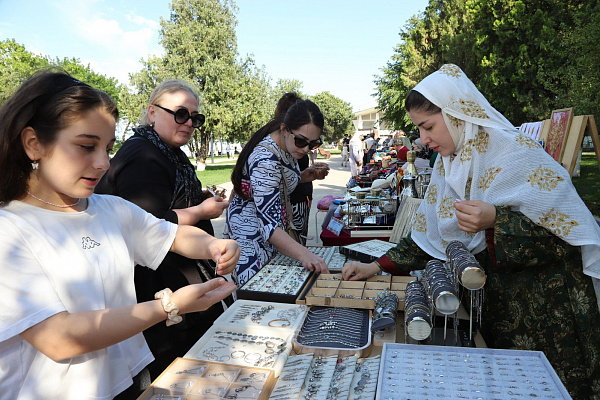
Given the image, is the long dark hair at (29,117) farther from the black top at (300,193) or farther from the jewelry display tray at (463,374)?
the black top at (300,193)

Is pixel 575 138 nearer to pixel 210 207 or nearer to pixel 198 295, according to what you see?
pixel 210 207

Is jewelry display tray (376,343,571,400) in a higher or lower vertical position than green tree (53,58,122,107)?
lower

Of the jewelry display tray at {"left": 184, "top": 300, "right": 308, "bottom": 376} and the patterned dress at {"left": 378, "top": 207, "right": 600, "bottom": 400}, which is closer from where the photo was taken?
the jewelry display tray at {"left": 184, "top": 300, "right": 308, "bottom": 376}

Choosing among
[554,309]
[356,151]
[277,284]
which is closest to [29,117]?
[277,284]

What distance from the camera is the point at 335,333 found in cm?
150

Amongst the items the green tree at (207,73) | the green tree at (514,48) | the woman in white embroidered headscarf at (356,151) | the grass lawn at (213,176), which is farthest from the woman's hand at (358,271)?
the green tree at (207,73)

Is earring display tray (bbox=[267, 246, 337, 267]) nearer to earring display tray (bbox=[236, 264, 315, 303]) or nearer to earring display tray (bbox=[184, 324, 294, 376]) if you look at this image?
earring display tray (bbox=[236, 264, 315, 303])

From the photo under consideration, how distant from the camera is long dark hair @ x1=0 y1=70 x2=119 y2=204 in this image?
3.71 ft

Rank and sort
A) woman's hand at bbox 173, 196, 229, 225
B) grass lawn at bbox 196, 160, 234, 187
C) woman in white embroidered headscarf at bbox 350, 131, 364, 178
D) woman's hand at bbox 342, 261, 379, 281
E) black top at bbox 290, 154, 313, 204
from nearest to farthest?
woman's hand at bbox 342, 261, 379, 281 < woman's hand at bbox 173, 196, 229, 225 < black top at bbox 290, 154, 313, 204 < woman in white embroidered headscarf at bbox 350, 131, 364, 178 < grass lawn at bbox 196, 160, 234, 187

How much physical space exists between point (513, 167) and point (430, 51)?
2502 cm

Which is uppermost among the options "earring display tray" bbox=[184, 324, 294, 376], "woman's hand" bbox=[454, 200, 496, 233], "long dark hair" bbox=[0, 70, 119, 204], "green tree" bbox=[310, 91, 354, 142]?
"green tree" bbox=[310, 91, 354, 142]

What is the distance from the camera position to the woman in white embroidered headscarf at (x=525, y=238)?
1.56m

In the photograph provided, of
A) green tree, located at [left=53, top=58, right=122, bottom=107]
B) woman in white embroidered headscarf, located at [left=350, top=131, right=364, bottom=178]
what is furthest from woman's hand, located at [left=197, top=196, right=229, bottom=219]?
green tree, located at [left=53, top=58, right=122, bottom=107]

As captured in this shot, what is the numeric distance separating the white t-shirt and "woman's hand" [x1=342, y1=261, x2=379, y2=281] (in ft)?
3.39
